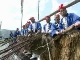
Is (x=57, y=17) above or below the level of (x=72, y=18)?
above

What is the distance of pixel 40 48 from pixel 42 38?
1.24 feet

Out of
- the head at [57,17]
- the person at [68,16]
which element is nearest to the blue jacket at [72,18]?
the person at [68,16]

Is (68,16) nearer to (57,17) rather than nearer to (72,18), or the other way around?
(72,18)

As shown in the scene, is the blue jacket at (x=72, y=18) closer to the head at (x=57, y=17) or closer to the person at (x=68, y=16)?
the person at (x=68, y=16)

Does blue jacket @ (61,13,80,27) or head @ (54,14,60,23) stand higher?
head @ (54,14,60,23)

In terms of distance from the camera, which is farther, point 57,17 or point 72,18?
point 57,17

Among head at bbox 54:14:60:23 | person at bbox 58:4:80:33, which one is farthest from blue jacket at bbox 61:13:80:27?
head at bbox 54:14:60:23

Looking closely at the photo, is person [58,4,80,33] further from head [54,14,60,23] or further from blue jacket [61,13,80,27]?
head [54,14,60,23]

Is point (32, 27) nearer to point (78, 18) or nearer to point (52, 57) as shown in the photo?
point (52, 57)

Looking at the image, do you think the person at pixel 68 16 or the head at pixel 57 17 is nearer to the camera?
the person at pixel 68 16

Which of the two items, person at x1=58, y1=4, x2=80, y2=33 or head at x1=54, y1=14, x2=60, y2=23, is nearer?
person at x1=58, y1=4, x2=80, y2=33

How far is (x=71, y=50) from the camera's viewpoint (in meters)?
5.97

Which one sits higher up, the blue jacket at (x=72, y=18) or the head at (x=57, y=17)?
the head at (x=57, y=17)

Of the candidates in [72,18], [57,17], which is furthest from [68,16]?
[57,17]
